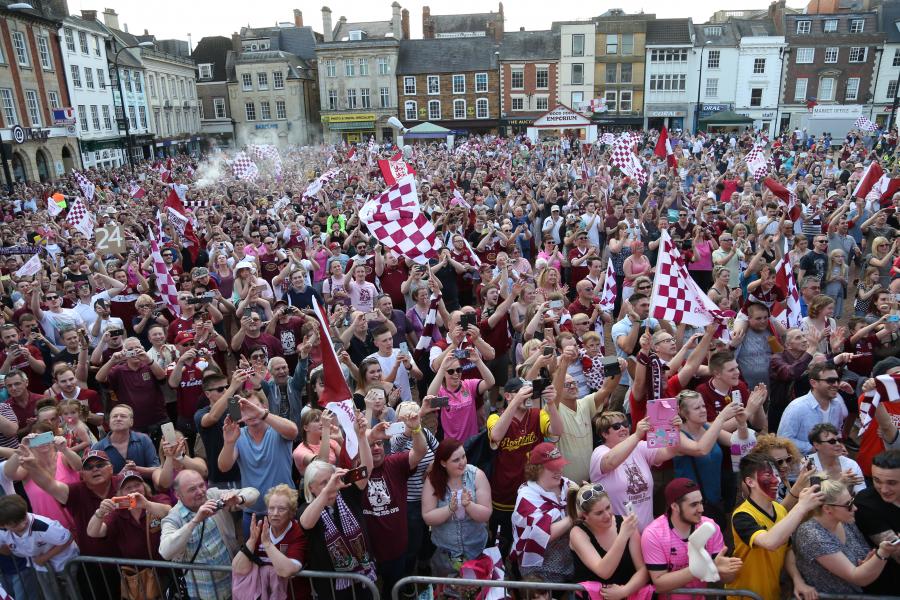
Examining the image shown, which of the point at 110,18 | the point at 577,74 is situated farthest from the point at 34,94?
the point at 577,74

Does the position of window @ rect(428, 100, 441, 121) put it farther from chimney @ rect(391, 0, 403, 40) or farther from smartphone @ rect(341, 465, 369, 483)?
smartphone @ rect(341, 465, 369, 483)

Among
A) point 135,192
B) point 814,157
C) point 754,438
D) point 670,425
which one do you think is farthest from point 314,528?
point 814,157

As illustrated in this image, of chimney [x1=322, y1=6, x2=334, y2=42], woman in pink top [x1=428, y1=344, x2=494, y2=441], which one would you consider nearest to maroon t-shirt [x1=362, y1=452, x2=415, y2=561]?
woman in pink top [x1=428, y1=344, x2=494, y2=441]

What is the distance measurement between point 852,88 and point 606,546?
55.6 meters

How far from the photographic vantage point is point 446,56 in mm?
50031

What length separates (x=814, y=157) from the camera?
2228 cm

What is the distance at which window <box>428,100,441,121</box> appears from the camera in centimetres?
5076

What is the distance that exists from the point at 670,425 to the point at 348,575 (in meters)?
2.16

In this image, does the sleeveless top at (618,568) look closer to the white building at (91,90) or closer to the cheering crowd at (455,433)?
the cheering crowd at (455,433)

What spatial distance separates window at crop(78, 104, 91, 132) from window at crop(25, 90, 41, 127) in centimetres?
383

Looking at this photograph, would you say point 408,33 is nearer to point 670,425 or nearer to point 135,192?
point 135,192

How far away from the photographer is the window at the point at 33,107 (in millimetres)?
32531

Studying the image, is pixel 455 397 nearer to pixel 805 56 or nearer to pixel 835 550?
pixel 835 550

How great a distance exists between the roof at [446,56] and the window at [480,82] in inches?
18.1
